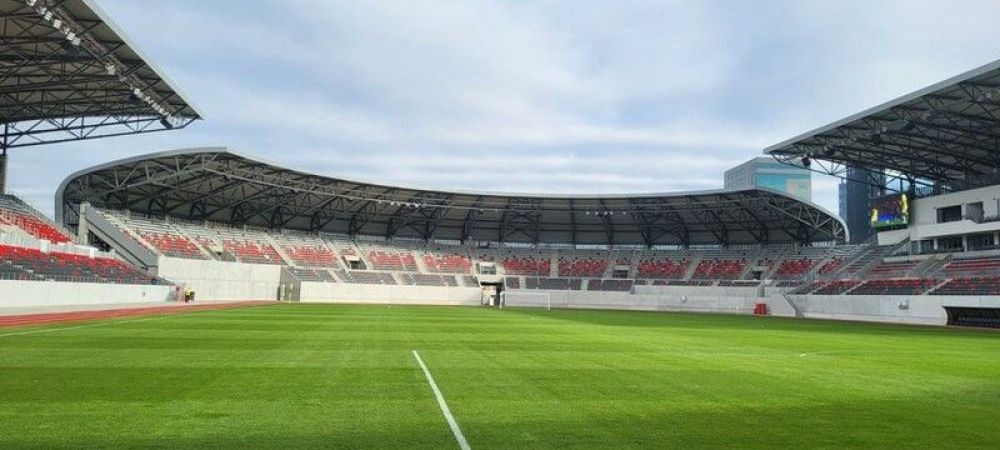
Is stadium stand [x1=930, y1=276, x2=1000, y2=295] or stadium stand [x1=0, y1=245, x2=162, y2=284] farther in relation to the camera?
stadium stand [x1=930, y1=276, x2=1000, y2=295]

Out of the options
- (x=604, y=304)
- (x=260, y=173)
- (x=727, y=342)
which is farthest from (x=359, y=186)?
(x=727, y=342)

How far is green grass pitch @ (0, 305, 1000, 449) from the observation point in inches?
323

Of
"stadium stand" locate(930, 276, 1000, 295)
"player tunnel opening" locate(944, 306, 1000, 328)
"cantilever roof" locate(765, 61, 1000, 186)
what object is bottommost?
"player tunnel opening" locate(944, 306, 1000, 328)

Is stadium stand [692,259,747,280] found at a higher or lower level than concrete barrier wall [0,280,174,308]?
higher

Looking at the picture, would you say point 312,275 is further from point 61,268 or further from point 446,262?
point 61,268

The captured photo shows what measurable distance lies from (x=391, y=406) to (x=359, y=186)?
203ft

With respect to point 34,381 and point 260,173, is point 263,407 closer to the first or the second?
point 34,381

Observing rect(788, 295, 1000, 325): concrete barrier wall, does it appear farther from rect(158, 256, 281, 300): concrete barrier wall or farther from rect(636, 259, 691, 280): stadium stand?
rect(158, 256, 281, 300): concrete barrier wall

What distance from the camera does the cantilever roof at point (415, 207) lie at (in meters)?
59.6

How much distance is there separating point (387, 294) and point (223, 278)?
17.1 metres

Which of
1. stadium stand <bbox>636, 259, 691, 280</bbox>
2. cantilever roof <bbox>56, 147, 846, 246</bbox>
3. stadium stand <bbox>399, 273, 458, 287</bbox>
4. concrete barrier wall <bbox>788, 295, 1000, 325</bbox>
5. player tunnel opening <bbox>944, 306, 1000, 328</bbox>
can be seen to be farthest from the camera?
stadium stand <bbox>636, 259, 691, 280</bbox>

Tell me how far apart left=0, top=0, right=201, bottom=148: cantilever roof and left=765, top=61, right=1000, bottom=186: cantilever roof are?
1527 inches

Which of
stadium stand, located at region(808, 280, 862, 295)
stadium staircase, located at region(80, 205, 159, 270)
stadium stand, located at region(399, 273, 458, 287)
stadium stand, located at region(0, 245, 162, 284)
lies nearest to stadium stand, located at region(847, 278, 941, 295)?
stadium stand, located at region(808, 280, 862, 295)

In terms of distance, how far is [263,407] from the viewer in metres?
9.70
